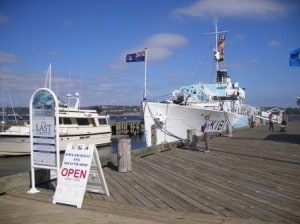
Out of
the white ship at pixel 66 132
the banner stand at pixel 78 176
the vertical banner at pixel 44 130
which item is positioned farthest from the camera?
the white ship at pixel 66 132

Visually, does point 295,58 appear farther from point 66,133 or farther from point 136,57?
point 66,133

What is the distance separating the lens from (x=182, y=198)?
712cm

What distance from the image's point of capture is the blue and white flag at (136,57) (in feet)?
76.8

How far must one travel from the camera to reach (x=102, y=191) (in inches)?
291

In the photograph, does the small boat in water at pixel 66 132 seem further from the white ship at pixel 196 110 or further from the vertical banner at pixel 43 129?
the vertical banner at pixel 43 129

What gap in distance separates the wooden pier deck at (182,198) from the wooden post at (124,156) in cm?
24

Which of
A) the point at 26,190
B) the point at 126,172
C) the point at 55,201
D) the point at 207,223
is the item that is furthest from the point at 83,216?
the point at 126,172

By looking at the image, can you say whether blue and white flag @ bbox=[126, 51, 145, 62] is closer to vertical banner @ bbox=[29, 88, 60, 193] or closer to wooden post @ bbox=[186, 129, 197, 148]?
wooden post @ bbox=[186, 129, 197, 148]

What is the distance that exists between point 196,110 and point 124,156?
18317 mm

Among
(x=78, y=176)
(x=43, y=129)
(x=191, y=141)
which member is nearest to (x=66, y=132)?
(x=191, y=141)

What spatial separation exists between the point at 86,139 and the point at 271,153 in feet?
72.8

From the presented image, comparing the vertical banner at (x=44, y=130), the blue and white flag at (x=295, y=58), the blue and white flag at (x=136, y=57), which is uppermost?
the blue and white flag at (x=136, y=57)

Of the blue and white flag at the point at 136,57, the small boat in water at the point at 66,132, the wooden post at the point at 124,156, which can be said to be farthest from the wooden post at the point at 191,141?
the small boat in water at the point at 66,132

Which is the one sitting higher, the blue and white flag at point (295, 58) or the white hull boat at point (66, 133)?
the blue and white flag at point (295, 58)
